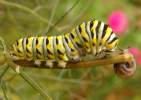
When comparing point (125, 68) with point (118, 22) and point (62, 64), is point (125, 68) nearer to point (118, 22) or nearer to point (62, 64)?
point (62, 64)

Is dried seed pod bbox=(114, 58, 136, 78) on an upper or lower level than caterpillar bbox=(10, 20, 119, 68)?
lower

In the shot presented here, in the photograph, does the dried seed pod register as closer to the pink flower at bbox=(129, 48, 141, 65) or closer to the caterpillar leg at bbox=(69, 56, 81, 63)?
the caterpillar leg at bbox=(69, 56, 81, 63)

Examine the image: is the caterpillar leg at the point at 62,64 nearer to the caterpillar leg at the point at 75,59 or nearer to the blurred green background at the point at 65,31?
the caterpillar leg at the point at 75,59

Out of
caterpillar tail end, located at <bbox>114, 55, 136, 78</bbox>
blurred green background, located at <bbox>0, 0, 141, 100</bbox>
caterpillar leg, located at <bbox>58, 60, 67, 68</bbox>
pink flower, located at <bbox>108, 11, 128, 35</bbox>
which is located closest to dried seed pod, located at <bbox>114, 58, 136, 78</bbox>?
caterpillar tail end, located at <bbox>114, 55, 136, 78</bbox>

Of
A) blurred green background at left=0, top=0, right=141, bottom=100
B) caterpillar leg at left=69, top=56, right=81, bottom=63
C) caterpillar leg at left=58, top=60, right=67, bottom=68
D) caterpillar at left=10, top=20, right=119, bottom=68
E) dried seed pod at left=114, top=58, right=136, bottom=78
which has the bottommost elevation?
dried seed pod at left=114, top=58, right=136, bottom=78

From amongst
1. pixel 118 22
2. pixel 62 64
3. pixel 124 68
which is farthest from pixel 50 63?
pixel 118 22

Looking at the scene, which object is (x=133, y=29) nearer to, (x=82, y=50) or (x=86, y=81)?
(x=86, y=81)
